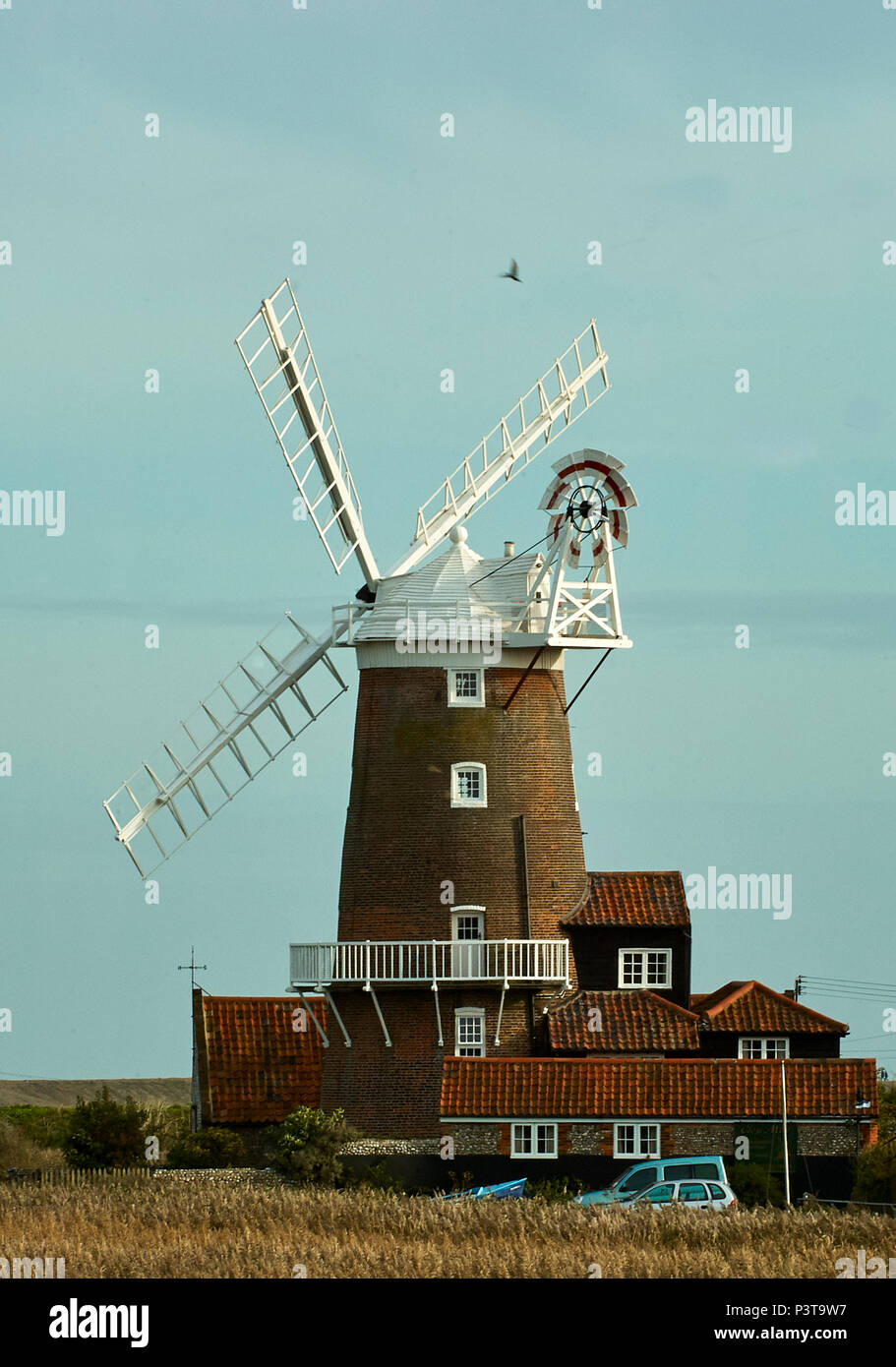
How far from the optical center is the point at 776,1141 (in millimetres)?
45969

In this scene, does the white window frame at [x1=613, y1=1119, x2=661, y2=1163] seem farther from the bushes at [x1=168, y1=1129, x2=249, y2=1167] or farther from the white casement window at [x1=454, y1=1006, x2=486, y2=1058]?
the bushes at [x1=168, y1=1129, x2=249, y2=1167]

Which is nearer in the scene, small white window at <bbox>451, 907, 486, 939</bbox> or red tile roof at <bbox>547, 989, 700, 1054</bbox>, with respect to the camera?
red tile roof at <bbox>547, 989, 700, 1054</bbox>

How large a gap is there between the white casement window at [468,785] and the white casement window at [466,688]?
134 centimetres

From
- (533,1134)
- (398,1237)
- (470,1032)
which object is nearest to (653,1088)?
(533,1134)

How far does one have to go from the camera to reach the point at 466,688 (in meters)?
49.3

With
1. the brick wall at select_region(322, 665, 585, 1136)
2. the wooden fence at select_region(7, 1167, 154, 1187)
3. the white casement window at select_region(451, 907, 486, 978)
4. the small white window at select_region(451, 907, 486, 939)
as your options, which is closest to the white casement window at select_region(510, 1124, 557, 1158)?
the brick wall at select_region(322, 665, 585, 1136)

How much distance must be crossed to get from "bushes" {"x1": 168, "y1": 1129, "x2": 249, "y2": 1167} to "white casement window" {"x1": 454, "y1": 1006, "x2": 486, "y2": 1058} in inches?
230

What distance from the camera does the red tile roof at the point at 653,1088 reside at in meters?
46.0

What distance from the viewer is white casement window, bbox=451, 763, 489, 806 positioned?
160ft

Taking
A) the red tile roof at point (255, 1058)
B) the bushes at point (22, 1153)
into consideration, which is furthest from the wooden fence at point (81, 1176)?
the bushes at point (22, 1153)

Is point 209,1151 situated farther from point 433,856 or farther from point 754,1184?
point 754,1184

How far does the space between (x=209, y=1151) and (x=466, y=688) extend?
11424mm
